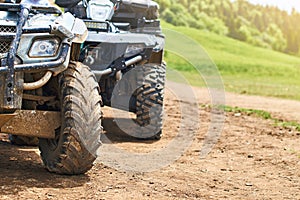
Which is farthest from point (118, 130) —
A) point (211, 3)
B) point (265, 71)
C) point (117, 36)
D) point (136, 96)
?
point (211, 3)

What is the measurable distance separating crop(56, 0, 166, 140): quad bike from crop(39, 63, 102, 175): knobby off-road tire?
225 cm

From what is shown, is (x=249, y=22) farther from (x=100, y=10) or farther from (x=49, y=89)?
(x=49, y=89)

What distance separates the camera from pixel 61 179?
20.1 ft

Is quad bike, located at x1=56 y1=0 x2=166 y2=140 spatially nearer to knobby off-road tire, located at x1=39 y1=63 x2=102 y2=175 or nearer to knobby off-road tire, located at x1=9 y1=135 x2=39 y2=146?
knobby off-road tire, located at x1=9 y1=135 x2=39 y2=146

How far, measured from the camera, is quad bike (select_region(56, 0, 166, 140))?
876 centimetres

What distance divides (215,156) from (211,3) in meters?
44.5

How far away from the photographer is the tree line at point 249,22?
2036 inches

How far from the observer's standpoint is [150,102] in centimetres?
952

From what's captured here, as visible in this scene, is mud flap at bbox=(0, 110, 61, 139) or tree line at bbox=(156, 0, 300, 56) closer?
mud flap at bbox=(0, 110, 61, 139)

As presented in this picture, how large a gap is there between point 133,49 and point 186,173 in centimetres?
260

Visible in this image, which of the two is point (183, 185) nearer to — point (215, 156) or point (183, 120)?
point (215, 156)

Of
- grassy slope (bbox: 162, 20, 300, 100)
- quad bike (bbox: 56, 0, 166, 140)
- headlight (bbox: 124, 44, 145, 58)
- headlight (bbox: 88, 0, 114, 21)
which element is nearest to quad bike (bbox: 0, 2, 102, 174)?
quad bike (bbox: 56, 0, 166, 140)

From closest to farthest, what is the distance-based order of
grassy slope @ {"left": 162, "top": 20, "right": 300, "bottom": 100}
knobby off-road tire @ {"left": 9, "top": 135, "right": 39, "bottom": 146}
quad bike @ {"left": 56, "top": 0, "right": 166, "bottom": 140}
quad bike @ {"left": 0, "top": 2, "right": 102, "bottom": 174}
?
quad bike @ {"left": 0, "top": 2, "right": 102, "bottom": 174} → knobby off-road tire @ {"left": 9, "top": 135, "right": 39, "bottom": 146} → quad bike @ {"left": 56, "top": 0, "right": 166, "bottom": 140} → grassy slope @ {"left": 162, "top": 20, "right": 300, "bottom": 100}

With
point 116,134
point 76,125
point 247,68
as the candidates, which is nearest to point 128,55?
point 116,134
